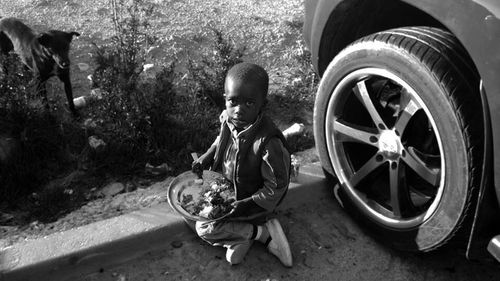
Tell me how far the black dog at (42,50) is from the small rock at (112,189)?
2.96 ft

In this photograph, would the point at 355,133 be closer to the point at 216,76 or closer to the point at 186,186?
the point at 186,186

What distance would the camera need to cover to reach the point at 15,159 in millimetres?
3828

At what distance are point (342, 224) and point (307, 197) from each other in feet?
1.01

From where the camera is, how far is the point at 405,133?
314cm

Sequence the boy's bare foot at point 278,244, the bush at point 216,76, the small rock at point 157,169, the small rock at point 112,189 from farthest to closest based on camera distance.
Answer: the bush at point 216,76
the small rock at point 157,169
the small rock at point 112,189
the boy's bare foot at point 278,244

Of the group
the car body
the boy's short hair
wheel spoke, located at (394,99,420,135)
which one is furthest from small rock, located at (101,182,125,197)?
wheel spoke, located at (394,99,420,135)

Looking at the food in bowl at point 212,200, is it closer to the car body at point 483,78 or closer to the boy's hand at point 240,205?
the boy's hand at point 240,205

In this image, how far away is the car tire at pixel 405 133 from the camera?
2623mm

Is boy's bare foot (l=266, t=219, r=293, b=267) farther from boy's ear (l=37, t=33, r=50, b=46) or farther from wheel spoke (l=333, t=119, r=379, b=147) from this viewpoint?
boy's ear (l=37, t=33, r=50, b=46)

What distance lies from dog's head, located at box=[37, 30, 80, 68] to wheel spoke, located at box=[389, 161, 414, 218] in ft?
8.62

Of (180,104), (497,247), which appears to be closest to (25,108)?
(180,104)

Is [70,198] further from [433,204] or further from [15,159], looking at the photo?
[433,204]

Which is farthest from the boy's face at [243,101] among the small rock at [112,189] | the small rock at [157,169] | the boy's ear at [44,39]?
the boy's ear at [44,39]

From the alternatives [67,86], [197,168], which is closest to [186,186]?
[197,168]
